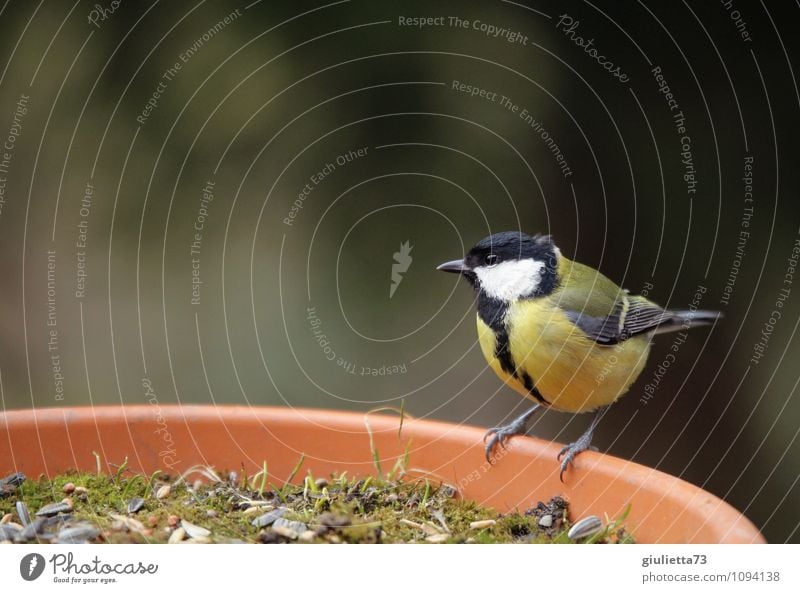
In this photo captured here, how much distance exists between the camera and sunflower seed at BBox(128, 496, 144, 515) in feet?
3.59

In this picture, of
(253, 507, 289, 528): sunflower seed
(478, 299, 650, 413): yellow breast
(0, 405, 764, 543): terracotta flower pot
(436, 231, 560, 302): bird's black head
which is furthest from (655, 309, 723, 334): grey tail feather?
(253, 507, 289, 528): sunflower seed

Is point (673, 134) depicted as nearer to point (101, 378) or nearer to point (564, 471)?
point (564, 471)

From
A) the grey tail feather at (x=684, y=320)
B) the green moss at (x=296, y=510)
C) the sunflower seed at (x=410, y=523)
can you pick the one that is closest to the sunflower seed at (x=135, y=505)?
the green moss at (x=296, y=510)

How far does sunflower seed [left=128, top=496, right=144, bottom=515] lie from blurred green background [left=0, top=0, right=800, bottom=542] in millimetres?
808

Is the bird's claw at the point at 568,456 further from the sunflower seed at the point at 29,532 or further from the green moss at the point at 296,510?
the sunflower seed at the point at 29,532

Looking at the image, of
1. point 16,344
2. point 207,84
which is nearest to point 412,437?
point 207,84

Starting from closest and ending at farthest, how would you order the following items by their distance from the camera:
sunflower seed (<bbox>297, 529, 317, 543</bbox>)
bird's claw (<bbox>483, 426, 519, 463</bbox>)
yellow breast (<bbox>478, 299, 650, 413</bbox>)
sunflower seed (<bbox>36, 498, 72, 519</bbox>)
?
sunflower seed (<bbox>297, 529, 317, 543</bbox>)
sunflower seed (<bbox>36, 498, 72, 519</bbox>)
bird's claw (<bbox>483, 426, 519, 463</bbox>)
yellow breast (<bbox>478, 299, 650, 413</bbox>)

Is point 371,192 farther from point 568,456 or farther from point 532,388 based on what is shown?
point 568,456

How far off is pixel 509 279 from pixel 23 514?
859 mm

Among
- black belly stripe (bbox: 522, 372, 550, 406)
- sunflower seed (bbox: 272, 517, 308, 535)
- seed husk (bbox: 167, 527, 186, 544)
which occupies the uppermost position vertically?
black belly stripe (bbox: 522, 372, 550, 406)

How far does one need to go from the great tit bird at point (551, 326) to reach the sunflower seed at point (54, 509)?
68 centimetres

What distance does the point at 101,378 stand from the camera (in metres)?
1.95

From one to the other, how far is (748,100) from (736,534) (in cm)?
114

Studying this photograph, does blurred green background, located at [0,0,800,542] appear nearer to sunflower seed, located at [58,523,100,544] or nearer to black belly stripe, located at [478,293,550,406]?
black belly stripe, located at [478,293,550,406]
